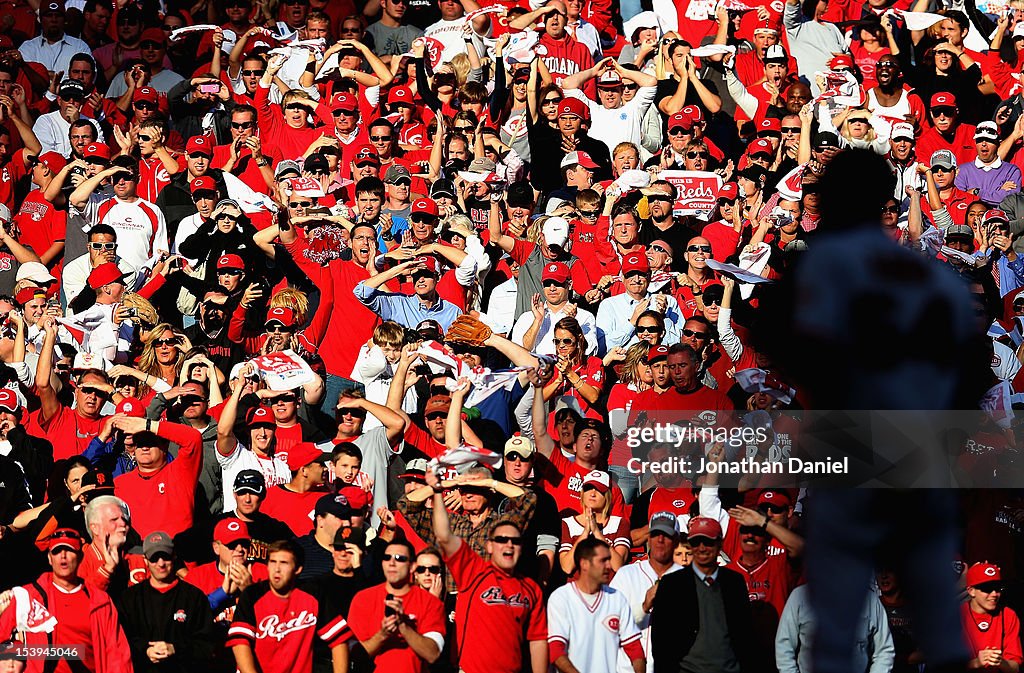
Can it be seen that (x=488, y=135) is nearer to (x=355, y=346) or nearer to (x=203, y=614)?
(x=355, y=346)

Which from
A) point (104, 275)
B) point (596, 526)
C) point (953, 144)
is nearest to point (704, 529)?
point (596, 526)

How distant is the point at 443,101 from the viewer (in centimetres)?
1289

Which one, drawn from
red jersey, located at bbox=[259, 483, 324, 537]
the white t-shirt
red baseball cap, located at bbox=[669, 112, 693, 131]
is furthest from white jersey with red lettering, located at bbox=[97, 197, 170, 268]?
red baseball cap, located at bbox=[669, 112, 693, 131]

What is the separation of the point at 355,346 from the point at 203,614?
2626 millimetres

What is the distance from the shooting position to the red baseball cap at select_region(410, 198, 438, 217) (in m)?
11.5

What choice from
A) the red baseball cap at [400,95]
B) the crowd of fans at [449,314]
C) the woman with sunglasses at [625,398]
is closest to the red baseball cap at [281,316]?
the crowd of fans at [449,314]

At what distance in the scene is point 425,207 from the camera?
11.6 meters

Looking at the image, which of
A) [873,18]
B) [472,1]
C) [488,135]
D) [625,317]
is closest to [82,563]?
[625,317]

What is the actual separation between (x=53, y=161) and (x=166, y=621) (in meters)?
5.36

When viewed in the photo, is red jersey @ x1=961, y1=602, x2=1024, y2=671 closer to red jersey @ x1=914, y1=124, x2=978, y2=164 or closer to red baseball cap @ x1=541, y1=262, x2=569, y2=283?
red baseball cap @ x1=541, y1=262, x2=569, y2=283

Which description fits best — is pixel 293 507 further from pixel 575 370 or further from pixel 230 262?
pixel 230 262

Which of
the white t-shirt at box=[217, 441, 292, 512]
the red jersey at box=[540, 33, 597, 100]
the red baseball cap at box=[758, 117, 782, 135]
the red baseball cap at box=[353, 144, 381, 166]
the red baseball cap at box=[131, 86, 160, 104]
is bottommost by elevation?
the white t-shirt at box=[217, 441, 292, 512]

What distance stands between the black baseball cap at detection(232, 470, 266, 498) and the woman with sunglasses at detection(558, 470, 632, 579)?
6.24 feet

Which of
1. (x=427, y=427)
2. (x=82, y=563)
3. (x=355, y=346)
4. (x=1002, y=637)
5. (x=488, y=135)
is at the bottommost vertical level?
(x=1002, y=637)
